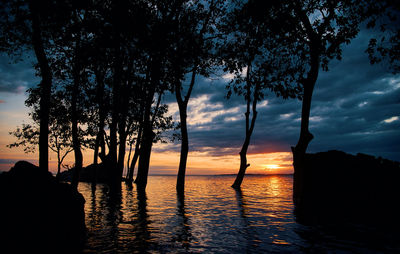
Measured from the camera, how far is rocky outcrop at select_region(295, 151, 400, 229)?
13.8 metres

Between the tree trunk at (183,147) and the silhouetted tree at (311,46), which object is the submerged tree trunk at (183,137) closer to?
the tree trunk at (183,147)

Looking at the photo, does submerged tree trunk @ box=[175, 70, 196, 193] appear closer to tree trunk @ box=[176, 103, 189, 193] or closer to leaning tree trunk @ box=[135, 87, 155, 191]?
tree trunk @ box=[176, 103, 189, 193]

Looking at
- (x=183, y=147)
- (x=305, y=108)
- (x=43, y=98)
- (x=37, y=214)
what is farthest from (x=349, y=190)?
(x=43, y=98)

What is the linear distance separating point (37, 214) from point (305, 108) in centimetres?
1647

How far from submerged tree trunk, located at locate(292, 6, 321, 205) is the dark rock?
45.4 ft

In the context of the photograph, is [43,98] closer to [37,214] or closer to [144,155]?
[37,214]

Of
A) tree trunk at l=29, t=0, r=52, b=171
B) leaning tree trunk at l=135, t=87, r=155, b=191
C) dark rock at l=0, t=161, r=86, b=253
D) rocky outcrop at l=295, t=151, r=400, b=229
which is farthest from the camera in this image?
leaning tree trunk at l=135, t=87, r=155, b=191

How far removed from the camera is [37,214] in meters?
8.50

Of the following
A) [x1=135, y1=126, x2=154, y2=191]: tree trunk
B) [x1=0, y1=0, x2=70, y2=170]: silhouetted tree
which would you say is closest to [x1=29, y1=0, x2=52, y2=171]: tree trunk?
[x1=0, y1=0, x2=70, y2=170]: silhouetted tree

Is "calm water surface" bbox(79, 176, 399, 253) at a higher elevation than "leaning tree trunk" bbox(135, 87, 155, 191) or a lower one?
lower

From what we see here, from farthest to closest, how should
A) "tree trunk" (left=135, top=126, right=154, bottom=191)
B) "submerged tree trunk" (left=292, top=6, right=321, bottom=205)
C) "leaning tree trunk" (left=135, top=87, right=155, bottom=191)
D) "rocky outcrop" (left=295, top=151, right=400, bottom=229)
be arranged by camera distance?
"tree trunk" (left=135, top=126, right=154, bottom=191), "leaning tree trunk" (left=135, top=87, right=155, bottom=191), "submerged tree trunk" (left=292, top=6, right=321, bottom=205), "rocky outcrop" (left=295, top=151, right=400, bottom=229)

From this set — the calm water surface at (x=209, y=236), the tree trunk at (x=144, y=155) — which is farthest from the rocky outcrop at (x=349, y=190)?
the tree trunk at (x=144, y=155)

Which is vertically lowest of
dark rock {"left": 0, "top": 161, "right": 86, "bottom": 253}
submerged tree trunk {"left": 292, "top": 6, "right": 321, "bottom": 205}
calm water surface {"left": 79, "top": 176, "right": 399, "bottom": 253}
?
calm water surface {"left": 79, "top": 176, "right": 399, "bottom": 253}

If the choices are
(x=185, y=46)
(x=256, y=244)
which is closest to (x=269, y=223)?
(x=256, y=244)
